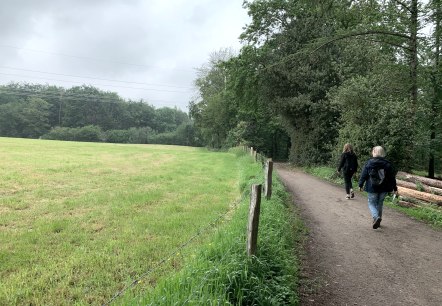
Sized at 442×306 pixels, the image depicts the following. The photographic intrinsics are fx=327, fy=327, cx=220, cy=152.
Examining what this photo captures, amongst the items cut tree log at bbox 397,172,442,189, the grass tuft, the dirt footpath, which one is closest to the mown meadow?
the grass tuft

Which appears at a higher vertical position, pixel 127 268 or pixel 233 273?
pixel 233 273

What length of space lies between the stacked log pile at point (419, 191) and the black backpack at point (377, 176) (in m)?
3.73

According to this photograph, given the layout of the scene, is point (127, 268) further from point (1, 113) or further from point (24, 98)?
A: point (24, 98)

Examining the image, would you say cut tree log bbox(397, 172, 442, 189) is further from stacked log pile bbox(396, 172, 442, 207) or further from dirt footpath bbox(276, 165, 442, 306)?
dirt footpath bbox(276, 165, 442, 306)

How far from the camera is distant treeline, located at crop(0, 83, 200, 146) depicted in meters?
91.9

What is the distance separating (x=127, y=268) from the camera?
5262mm

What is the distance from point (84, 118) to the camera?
103m

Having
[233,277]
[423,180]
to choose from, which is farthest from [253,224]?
[423,180]

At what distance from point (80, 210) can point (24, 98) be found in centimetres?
11153

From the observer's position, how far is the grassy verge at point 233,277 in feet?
11.5

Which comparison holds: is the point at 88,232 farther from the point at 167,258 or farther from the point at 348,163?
the point at 348,163

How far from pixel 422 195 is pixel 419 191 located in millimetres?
389

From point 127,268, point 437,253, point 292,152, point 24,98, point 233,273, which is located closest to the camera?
point 233,273

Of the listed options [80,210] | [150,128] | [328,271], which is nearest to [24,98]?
[150,128]
